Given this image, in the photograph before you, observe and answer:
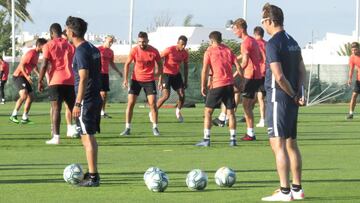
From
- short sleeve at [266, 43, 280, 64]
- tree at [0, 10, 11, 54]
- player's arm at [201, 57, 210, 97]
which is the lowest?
tree at [0, 10, 11, 54]

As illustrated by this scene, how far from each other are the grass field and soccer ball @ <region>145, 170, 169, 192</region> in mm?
82

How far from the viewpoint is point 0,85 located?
45.5m

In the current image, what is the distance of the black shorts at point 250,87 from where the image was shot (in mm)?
21562

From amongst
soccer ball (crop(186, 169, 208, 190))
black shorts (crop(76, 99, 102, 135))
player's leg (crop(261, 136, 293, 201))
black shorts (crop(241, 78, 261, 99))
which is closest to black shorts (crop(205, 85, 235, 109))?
black shorts (crop(241, 78, 261, 99))

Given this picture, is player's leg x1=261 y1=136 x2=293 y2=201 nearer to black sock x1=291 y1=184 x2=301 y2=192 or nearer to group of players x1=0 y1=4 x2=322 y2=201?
group of players x1=0 y1=4 x2=322 y2=201

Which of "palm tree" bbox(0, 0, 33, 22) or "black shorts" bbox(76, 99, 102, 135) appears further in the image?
"palm tree" bbox(0, 0, 33, 22)

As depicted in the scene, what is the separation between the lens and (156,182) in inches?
475

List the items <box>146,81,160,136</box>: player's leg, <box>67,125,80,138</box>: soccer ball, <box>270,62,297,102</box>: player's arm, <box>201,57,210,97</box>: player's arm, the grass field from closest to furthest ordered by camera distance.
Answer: <box>270,62,297,102</box>: player's arm < the grass field < <box>201,57,210,97</box>: player's arm < <box>67,125,80,138</box>: soccer ball < <box>146,81,160,136</box>: player's leg

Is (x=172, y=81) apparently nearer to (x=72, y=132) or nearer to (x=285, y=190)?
(x=72, y=132)

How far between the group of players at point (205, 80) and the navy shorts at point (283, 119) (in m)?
0.01

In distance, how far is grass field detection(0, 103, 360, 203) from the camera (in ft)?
39.2

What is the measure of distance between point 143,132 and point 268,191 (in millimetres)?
11552

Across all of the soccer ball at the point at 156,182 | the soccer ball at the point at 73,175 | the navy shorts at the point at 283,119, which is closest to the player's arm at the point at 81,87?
the soccer ball at the point at 73,175

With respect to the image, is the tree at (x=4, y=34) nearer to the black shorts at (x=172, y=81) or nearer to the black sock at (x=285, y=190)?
the black shorts at (x=172, y=81)
